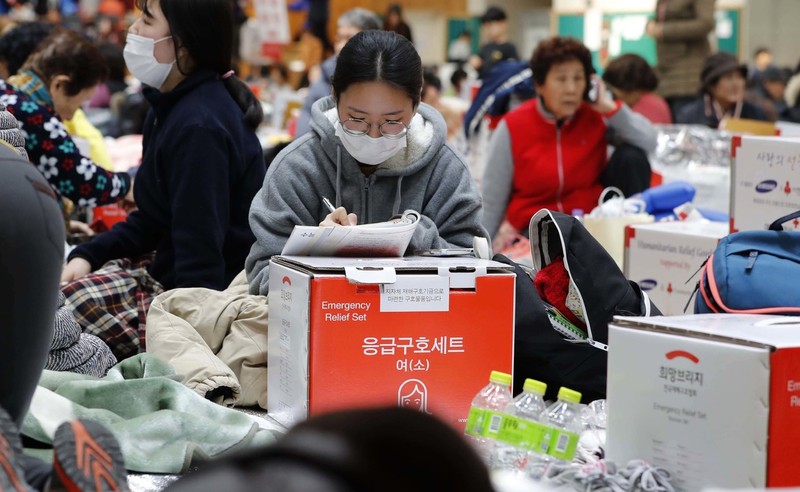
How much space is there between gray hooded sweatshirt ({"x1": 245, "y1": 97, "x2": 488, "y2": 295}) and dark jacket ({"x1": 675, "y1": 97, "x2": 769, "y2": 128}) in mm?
4421

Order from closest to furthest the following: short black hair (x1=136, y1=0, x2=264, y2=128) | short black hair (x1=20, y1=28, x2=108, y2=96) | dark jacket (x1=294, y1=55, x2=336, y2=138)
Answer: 1. short black hair (x1=136, y1=0, x2=264, y2=128)
2. short black hair (x1=20, y1=28, x2=108, y2=96)
3. dark jacket (x1=294, y1=55, x2=336, y2=138)

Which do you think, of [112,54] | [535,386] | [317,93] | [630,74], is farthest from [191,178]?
[112,54]

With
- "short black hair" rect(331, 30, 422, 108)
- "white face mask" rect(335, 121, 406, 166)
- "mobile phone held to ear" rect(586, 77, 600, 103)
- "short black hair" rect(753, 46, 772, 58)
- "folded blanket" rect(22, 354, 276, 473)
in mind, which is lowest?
"folded blanket" rect(22, 354, 276, 473)

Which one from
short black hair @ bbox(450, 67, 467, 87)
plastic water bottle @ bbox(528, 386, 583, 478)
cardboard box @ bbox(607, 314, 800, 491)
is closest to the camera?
cardboard box @ bbox(607, 314, 800, 491)

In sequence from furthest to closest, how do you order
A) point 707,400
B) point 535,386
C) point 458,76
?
point 458,76 → point 535,386 → point 707,400

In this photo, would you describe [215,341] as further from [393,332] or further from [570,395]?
[570,395]

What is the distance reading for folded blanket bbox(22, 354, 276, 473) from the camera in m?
1.95

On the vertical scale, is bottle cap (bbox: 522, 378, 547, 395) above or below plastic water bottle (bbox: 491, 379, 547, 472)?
above

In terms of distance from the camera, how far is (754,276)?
7.44 feet

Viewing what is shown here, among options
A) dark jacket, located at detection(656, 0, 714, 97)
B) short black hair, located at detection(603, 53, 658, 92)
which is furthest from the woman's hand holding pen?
dark jacket, located at detection(656, 0, 714, 97)

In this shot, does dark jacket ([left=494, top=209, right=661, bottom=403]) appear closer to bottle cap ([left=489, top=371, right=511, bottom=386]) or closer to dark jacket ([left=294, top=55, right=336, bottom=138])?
bottle cap ([left=489, top=371, right=511, bottom=386])

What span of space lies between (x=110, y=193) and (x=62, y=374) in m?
1.45

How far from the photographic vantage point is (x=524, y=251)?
13.0 ft

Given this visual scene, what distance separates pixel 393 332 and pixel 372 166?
2.07 feet
